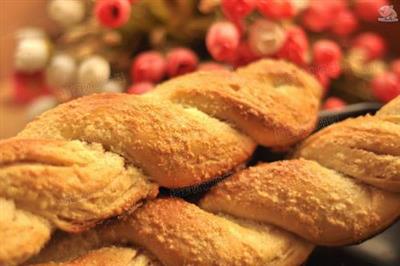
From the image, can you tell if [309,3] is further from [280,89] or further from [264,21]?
[280,89]

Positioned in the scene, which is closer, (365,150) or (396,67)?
(365,150)

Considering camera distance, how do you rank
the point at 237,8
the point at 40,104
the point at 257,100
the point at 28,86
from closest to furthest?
the point at 257,100
the point at 237,8
the point at 40,104
the point at 28,86

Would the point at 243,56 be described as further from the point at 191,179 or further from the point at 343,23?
the point at 191,179

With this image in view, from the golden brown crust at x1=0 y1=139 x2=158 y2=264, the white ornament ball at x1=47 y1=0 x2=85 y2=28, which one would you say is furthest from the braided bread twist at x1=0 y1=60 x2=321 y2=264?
the white ornament ball at x1=47 y1=0 x2=85 y2=28

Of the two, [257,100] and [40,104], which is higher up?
[257,100]

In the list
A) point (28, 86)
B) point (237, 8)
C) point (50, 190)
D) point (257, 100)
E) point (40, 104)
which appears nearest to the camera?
point (50, 190)

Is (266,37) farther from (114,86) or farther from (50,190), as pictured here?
(50,190)

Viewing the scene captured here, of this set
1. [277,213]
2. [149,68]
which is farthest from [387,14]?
[277,213]

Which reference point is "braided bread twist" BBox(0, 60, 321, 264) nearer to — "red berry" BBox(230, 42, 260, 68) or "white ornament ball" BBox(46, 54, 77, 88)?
"red berry" BBox(230, 42, 260, 68)
